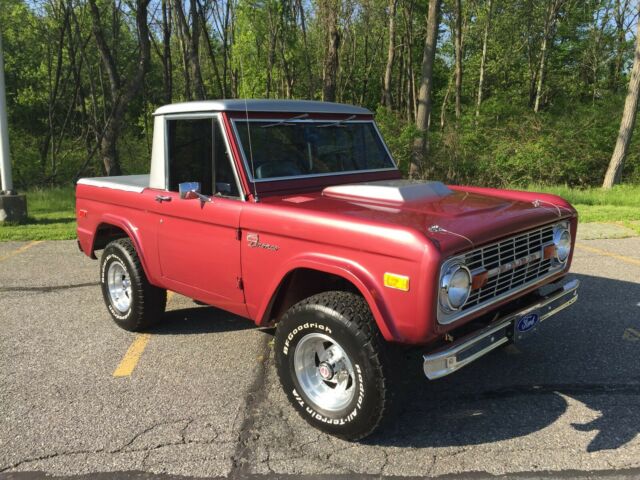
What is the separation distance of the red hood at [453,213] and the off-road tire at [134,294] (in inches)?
63.7

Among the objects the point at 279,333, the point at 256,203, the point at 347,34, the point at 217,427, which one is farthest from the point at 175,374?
the point at 347,34

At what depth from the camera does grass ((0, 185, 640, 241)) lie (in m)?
9.44

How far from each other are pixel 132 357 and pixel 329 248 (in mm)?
2213

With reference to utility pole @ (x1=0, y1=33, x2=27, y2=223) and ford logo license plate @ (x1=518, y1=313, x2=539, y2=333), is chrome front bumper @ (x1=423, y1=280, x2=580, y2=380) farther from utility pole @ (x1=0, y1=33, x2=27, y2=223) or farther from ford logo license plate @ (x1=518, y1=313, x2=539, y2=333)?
utility pole @ (x1=0, y1=33, x2=27, y2=223)

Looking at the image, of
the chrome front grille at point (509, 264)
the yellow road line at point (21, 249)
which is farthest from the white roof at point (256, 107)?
the yellow road line at point (21, 249)

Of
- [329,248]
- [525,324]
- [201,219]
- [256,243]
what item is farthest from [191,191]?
[525,324]

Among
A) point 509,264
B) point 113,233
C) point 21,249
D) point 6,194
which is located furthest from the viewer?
point 6,194

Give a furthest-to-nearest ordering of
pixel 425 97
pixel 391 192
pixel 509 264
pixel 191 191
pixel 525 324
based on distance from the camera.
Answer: pixel 425 97 < pixel 191 191 < pixel 391 192 < pixel 525 324 < pixel 509 264

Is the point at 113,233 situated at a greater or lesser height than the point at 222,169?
lesser

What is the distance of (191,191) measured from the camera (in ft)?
11.9

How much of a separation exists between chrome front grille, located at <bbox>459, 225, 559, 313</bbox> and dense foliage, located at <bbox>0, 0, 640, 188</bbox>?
43.1 feet

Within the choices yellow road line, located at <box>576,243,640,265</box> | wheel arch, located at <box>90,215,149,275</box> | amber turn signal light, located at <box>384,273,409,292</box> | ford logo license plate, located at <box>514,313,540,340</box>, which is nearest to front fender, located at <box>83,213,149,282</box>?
wheel arch, located at <box>90,215,149,275</box>

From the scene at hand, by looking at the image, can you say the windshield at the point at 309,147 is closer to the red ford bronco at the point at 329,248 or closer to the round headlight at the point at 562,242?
the red ford bronco at the point at 329,248

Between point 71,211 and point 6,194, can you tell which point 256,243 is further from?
point 71,211
